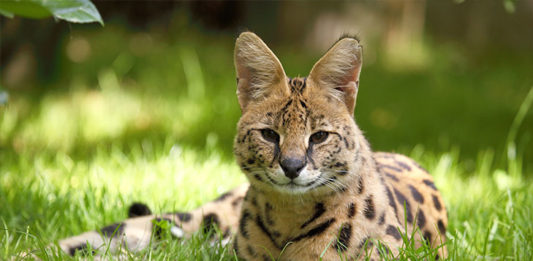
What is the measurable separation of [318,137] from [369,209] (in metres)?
Answer: 0.42

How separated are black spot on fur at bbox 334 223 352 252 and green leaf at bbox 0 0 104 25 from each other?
4.65 ft

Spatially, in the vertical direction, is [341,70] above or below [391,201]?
above

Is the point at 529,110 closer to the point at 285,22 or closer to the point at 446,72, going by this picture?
the point at 446,72

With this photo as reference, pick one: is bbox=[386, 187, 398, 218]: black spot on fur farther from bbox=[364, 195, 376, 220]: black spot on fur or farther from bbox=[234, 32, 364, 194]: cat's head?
bbox=[234, 32, 364, 194]: cat's head

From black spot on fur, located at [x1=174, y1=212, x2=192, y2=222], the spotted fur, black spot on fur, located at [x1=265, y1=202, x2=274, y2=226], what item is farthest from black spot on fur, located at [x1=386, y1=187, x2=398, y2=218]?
black spot on fur, located at [x1=174, y1=212, x2=192, y2=222]

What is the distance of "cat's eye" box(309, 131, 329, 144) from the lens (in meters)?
2.83

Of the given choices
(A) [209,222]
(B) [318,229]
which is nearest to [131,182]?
(A) [209,222]

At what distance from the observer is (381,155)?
384 centimetres

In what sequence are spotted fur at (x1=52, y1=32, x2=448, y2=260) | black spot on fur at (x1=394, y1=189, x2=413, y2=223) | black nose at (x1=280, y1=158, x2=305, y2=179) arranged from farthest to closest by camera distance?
1. black spot on fur at (x1=394, y1=189, x2=413, y2=223)
2. spotted fur at (x1=52, y1=32, x2=448, y2=260)
3. black nose at (x1=280, y1=158, x2=305, y2=179)

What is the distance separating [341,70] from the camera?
9.62 ft

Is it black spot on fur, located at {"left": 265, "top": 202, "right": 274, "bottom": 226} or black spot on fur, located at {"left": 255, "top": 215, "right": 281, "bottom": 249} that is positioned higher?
black spot on fur, located at {"left": 265, "top": 202, "right": 274, "bottom": 226}

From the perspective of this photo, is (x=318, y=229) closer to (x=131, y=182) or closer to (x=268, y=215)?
(x=268, y=215)

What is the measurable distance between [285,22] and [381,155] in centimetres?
723

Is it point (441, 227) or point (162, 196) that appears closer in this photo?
point (441, 227)
